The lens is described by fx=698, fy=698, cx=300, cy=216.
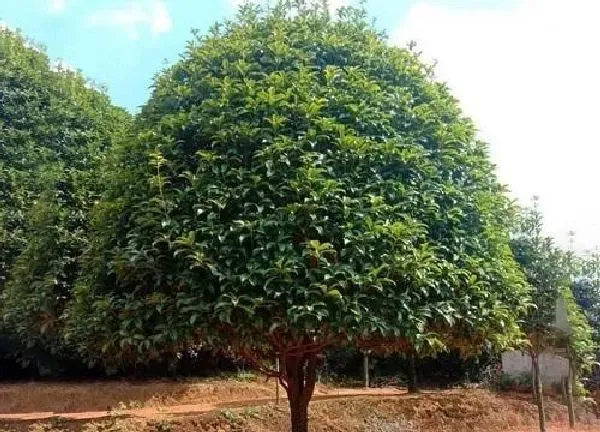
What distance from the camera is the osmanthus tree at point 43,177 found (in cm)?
949

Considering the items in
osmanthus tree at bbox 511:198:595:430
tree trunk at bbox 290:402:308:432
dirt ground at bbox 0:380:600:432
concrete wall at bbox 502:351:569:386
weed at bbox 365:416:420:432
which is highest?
osmanthus tree at bbox 511:198:595:430

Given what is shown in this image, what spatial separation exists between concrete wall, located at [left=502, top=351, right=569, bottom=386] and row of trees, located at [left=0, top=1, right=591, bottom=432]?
6523mm

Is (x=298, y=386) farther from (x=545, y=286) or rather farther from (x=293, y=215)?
(x=545, y=286)

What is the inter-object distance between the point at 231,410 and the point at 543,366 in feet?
21.1

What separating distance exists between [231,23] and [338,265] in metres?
3.03

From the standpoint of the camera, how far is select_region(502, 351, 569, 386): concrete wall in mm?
12155

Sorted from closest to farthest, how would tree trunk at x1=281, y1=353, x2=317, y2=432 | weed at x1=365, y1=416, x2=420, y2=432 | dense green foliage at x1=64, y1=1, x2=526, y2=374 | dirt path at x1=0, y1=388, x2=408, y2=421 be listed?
dense green foliage at x1=64, y1=1, x2=526, y2=374 < tree trunk at x1=281, y1=353, x2=317, y2=432 < dirt path at x1=0, y1=388, x2=408, y2=421 < weed at x1=365, y1=416, x2=420, y2=432

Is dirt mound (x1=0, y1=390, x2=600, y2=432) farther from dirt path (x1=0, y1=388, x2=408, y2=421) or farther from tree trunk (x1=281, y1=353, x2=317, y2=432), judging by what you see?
tree trunk (x1=281, y1=353, x2=317, y2=432)

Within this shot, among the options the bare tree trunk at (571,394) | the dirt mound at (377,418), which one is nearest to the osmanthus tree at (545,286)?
the bare tree trunk at (571,394)

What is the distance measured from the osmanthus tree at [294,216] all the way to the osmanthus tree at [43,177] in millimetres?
3764

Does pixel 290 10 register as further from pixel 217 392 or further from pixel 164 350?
pixel 217 392

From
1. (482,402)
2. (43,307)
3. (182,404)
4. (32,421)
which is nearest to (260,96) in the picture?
(43,307)

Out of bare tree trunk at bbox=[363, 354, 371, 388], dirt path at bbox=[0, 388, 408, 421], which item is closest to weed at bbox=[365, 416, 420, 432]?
dirt path at bbox=[0, 388, 408, 421]

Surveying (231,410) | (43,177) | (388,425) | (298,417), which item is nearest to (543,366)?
(388,425)
